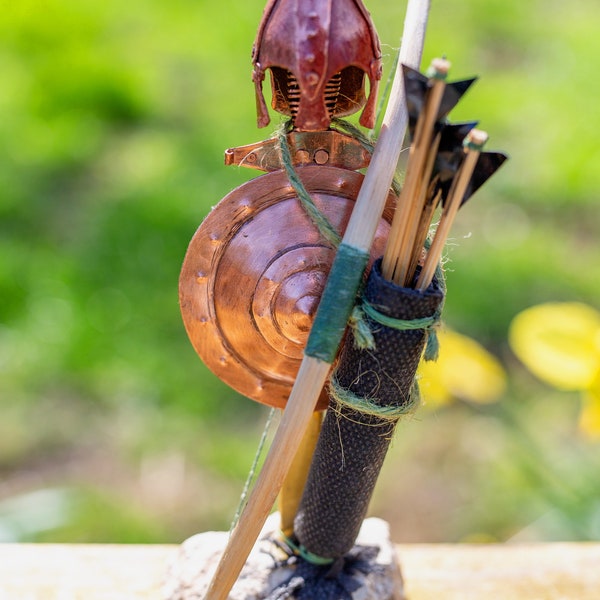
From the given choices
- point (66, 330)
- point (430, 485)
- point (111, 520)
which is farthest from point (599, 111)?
point (111, 520)

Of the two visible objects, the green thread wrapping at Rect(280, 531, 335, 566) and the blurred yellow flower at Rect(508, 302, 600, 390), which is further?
the blurred yellow flower at Rect(508, 302, 600, 390)

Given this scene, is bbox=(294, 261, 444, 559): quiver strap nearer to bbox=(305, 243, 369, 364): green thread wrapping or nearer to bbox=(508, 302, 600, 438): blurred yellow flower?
bbox=(305, 243, 369, 364): green thread wrapping

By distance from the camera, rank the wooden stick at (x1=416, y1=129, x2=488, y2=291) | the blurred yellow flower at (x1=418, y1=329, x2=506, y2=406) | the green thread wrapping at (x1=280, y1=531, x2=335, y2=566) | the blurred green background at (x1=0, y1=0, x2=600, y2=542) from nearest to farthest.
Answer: the wooden stick at (x1=416, y1=129, x2=488, y2=291) → the green thread wrapping at (x1=280, y1=531, x2=335, y2=566) → the blurred yellow flower at (x1=418, y1=329, x2=506, y2=406) → the blurred green background at (x1=0, y1=0, x2=600, y2=542)

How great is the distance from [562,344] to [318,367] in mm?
583

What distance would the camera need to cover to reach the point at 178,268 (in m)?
1.90

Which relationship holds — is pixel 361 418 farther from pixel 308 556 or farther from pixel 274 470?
pixel 308 556

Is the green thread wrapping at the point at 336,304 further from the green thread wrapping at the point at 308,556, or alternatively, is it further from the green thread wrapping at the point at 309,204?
the green thread wrapping at the point at 308,556

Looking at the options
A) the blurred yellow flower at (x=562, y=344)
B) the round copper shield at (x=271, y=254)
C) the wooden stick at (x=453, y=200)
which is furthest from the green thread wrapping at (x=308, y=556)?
the blurred yellow flower at (x=562, y=344)

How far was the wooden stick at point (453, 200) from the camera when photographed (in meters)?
0.63

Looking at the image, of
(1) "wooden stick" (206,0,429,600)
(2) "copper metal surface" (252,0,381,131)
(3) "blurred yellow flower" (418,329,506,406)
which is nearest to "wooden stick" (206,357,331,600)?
(1) "wooden stick" (206,0,429,600)

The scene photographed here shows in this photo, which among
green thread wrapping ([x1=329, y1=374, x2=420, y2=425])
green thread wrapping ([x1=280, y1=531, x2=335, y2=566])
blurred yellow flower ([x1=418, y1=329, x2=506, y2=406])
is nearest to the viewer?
green thread wrapping ([x1=329, y1=374, x2=420, y2=425])

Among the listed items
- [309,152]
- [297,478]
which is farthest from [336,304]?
[297,478]

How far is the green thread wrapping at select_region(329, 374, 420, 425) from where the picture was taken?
734 mm

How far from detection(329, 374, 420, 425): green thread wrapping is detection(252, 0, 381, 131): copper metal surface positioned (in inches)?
9.2
